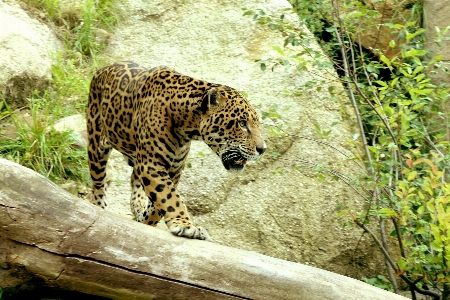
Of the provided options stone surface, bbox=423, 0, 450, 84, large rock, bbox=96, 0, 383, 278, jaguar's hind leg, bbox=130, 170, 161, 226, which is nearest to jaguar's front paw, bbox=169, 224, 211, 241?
jaguar's hind leg, bbox=130, 170, 161, 226

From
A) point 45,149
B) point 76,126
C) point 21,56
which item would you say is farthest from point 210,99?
point 21,56

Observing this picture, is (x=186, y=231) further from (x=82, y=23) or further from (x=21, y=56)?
(x=82, y=23)

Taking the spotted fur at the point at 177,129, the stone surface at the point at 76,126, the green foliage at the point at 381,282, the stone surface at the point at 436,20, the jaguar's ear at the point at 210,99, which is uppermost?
the jaguar's ear at the point at 210,99

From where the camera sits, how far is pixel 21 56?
28.4 feet

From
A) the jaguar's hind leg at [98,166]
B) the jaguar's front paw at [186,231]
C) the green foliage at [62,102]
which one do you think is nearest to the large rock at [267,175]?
the green foliage at [62,102]

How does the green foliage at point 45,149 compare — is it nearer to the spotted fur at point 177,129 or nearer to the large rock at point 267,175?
the large rock at point 267,175

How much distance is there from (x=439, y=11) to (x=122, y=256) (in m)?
6.03

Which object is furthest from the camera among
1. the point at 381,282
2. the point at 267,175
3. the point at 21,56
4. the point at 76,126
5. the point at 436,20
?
the point at 436,20

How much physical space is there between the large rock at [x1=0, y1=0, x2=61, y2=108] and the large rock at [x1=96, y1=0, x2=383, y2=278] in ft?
3.61

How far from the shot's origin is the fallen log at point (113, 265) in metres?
4.77

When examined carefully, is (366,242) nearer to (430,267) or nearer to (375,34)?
(430,267)

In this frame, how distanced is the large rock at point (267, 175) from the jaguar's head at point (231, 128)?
4.40 ft

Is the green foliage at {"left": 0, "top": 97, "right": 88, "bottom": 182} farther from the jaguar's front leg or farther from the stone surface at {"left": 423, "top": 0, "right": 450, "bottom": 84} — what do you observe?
the stone surface at {"left": 423, "top": 0, "right": 450, "bottom": 84}

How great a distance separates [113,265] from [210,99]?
5.24ft
